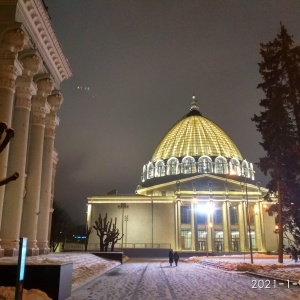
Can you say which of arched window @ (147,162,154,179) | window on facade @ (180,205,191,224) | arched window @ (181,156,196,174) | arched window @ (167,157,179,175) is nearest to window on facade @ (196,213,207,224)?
window on facade @ (180,205,191,224)

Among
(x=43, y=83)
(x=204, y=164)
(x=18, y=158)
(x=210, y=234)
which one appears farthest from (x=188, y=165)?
(x=18, y=158)

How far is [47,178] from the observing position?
24.0m

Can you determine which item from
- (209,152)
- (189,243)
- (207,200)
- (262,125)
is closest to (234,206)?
(207,200)

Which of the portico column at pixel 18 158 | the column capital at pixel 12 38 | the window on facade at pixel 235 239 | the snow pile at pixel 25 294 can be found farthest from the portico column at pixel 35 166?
the window on facade at pixel 235 239

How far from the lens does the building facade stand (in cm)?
1717

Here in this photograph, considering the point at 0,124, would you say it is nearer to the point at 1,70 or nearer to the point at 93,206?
the point at 1,70

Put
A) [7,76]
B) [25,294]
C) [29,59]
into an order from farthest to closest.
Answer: [29,59], [7,76], [25,294]

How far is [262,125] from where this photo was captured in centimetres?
2936

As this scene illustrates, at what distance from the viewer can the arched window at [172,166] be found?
3327 inches

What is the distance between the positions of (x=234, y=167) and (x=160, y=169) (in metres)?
17.3

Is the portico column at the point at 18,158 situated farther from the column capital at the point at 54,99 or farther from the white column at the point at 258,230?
the white column at the point at 258,230

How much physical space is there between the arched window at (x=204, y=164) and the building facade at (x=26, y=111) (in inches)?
2379

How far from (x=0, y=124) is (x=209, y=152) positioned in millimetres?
80793

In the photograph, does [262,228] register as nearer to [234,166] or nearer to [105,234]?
[234,166]
